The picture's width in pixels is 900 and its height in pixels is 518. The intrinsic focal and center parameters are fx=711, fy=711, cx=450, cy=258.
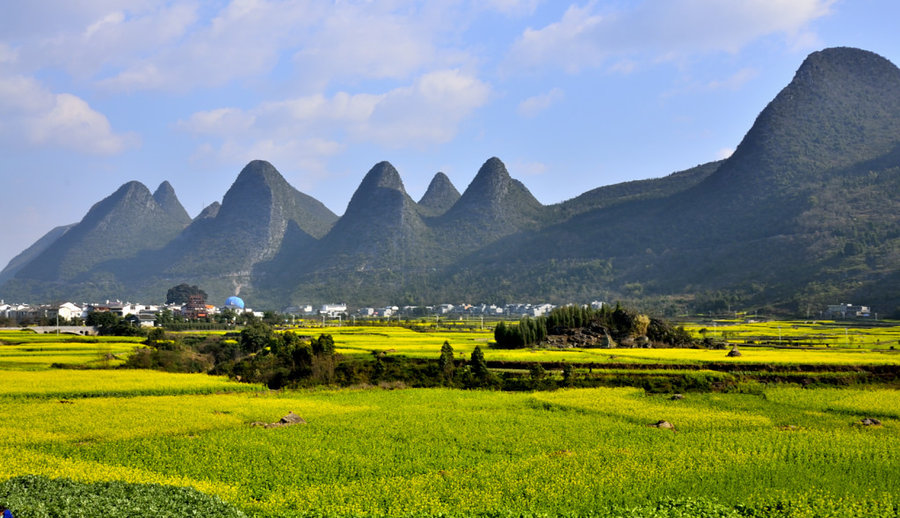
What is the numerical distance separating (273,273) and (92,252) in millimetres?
49641

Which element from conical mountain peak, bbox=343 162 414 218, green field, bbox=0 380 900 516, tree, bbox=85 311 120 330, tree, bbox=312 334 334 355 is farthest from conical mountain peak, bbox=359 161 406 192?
green field, bbox=0 380 900 516

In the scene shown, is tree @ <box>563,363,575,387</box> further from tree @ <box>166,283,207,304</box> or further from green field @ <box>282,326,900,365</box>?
tree @ <box>166,283,207,304</box>

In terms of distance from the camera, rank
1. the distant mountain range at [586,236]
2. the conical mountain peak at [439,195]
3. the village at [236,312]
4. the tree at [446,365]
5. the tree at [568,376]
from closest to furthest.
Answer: the tree at [568,376]
the tree at [446,365]
the village at [236,312]
the distant mountain range at [586,236]
the conical mountain peak at [439,195]

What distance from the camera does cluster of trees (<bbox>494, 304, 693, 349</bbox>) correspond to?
144ft

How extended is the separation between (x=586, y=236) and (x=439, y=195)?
61.4m

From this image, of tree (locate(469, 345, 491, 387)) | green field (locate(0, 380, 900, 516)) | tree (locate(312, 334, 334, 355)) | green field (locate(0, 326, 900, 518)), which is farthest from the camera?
tree (locate(312, 334, 334, 355))

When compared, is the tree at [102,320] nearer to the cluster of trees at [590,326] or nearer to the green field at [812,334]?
the cluster of trees at [590,326]

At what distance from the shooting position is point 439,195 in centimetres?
17800

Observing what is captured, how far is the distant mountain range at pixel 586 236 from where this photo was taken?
8338 cm

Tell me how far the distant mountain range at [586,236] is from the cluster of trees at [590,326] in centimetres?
2845

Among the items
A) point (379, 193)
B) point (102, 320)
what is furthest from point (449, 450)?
point (379, 193)

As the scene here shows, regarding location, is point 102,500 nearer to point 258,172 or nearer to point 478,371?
point 478,371

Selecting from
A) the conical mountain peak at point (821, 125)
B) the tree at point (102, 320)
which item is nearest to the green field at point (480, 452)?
the tree at point (102, 320)

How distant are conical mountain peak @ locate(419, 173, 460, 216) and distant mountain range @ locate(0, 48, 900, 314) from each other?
564 mm
